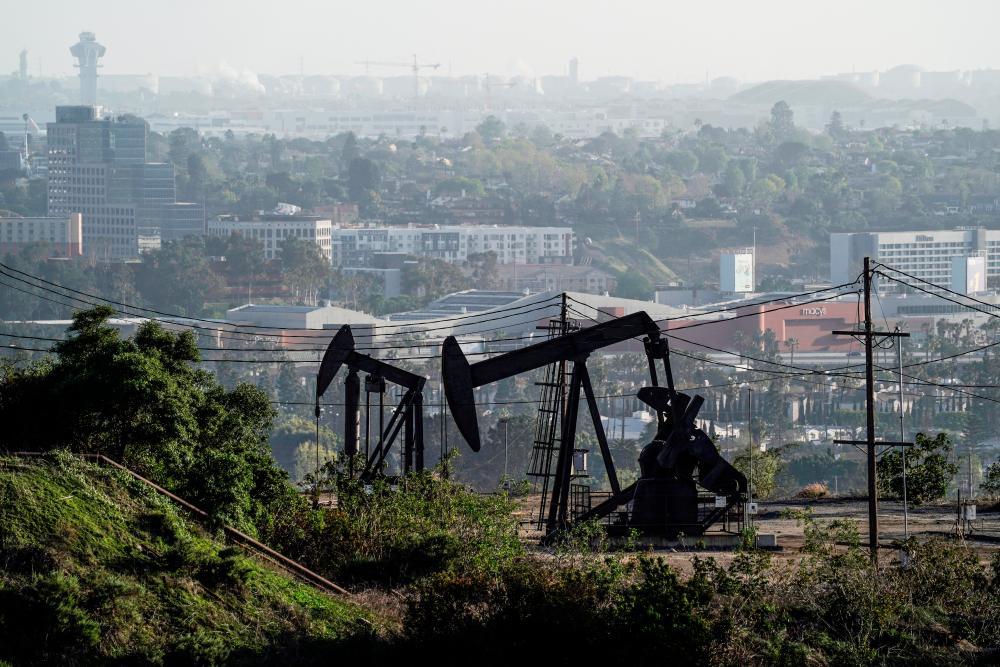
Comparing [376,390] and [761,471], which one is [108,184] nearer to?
[761,471]

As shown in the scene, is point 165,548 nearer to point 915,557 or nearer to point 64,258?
point 915,557

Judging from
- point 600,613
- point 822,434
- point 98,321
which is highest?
point 98,321

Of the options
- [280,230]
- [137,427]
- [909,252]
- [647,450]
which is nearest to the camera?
[137,427]

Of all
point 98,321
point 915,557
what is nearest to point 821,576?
point 915,557

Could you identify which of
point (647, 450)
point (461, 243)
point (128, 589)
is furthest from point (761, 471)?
point (461, 243)

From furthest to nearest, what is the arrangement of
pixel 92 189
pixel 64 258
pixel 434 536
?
pixel 92 189
pixel 64 258
pixel 434 536

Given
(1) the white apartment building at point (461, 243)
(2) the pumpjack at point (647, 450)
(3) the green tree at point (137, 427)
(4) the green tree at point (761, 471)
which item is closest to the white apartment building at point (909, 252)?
(1) the white apartment building at point (461, 243)

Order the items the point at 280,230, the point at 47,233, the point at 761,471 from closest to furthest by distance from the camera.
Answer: the point at 761,471 < the point at 47,233 < the point at 280,230
